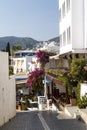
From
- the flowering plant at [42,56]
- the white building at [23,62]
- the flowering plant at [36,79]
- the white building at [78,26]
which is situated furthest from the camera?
the white building at [23,62]

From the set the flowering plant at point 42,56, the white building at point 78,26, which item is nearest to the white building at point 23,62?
the flowering plant at point 42,56

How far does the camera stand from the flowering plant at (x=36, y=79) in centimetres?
5425

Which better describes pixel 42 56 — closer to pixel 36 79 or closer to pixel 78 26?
pixel 36 79

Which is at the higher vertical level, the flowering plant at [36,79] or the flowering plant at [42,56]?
the flowering plant at [42,56]

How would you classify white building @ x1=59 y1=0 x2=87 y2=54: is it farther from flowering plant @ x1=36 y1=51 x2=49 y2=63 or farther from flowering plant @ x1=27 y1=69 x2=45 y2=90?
flowering plant @ x1=36 y1=51 x2=49 y2=63

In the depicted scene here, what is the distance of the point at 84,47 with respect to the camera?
34250 millimetres

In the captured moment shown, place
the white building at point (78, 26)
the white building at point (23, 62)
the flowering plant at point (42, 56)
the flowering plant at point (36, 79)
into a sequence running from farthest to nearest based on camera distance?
1. the white building at point (23, 62)
2. the flowering plant at point (42, 56)
3. the flowering plant at point (36, 79)
4. the white building at point (78, 26)

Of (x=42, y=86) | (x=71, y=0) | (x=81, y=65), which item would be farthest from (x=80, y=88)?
(x=42, y=86)

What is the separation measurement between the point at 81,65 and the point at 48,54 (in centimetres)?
3129

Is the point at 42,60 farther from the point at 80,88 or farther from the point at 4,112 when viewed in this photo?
the point at 4,112

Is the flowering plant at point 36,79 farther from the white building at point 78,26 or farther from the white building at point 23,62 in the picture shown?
the white building at point 23,62

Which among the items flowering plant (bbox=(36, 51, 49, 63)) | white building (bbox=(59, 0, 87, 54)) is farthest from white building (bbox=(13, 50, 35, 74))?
white building (bbox=(59, 0, 87, 54))

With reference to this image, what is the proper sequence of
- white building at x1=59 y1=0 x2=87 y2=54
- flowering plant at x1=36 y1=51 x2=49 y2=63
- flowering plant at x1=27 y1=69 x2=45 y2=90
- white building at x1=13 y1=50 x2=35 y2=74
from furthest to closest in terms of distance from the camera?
white building at x1=13 y1=50 x2=35 y2=74, flowering plant at x1=36 y1=51 x2=49 y2=63, flowering plant at x1=27 y1=69 x2=45 y2=90, white building at x1=59 y1=0 x2=87 y2=54

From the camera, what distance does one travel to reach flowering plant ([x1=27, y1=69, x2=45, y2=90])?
54.2 metres
